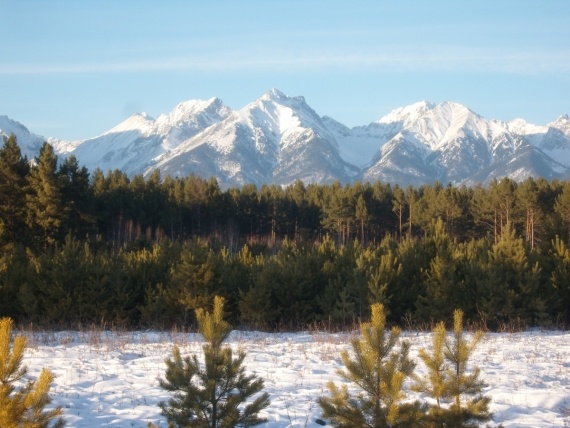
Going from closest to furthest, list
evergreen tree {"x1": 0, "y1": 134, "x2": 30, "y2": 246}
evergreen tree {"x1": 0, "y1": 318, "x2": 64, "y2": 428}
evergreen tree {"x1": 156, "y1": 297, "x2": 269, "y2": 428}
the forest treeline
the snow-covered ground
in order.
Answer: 1. evergreen tree {"x1": 0, "y1": 318, "x2": 64, "y2": 428}
2. evergreen tree {"x1": 156, "y1": 297, "x2": 269, "y2": 428}
3. the snow-covered ground
4. the forest treeline
5. evergreen tree {"x1": 0, "y1": 134, "x2": 30, "y2": 246}

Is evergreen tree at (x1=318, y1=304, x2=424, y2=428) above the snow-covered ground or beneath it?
above

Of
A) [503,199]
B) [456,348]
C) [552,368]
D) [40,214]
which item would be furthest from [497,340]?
[503,199]

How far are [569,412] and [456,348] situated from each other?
12.8 feet

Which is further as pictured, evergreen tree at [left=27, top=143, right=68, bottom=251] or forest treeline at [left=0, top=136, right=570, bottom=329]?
evergreen tree at [left=27, top=143, right=68, bottom=251]

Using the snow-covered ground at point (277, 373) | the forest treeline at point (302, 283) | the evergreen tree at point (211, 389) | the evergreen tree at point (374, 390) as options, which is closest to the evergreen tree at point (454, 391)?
the evergreen tree at point (374, 390)

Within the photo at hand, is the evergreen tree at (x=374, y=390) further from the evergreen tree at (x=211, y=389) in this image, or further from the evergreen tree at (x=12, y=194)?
the evergreen tree at (x=12, y=194)

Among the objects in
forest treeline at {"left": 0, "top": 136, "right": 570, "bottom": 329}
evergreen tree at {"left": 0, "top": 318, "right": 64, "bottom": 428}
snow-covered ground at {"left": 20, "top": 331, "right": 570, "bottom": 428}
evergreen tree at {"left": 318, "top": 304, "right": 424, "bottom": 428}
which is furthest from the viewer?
forest treeline at {"left": 0, "top": 136, "right": 570, "bottom": 329}

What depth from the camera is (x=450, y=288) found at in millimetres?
18953

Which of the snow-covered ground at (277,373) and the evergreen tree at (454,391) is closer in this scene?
the evergreen tree at (454,391)

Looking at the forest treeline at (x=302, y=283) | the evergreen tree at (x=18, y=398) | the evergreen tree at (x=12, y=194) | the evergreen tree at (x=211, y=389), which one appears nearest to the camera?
the evergreen tree at (x=18, y=398)

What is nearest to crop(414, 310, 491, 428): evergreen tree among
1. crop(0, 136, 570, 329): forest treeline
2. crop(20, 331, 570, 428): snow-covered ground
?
crop(20, 331, 570, 428): snow-covered ground

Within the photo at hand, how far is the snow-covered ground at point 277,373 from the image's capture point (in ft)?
27.6

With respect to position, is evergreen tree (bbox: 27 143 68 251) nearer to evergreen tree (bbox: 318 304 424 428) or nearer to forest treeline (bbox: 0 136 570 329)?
forest treeline (bbox: 0 136 570 329)

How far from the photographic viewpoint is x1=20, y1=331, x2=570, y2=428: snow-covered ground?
8406mm
